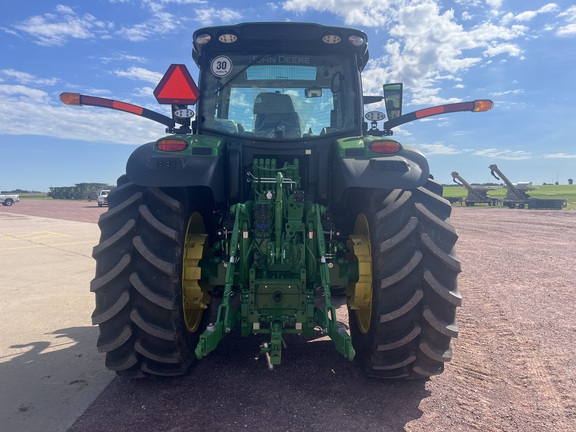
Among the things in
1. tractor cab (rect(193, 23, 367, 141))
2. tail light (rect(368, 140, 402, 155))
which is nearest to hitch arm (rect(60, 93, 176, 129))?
tractor cab (rect(193, 23, 367, 141))

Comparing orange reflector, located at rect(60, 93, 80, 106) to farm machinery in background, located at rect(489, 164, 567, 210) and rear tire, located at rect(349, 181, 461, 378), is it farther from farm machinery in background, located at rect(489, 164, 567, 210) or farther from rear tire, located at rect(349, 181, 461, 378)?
farm machinery in background, located at rect(489, 164, 567, 210)

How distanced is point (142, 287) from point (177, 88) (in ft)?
5.88

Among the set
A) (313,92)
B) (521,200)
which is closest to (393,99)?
(313,92)

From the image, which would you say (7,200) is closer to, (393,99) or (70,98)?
(70,98)

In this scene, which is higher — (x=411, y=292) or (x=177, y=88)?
(x=177, y=88)

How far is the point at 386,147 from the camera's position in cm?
324

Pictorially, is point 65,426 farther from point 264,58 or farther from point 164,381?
point 264,58

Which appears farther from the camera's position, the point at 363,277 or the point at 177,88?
the point at 177,88

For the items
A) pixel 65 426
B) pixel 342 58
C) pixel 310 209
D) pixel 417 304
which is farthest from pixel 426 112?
pixel 65 426

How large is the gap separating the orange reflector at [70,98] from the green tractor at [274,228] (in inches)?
1.2

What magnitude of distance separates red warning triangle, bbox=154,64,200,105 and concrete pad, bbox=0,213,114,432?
2.41 meters

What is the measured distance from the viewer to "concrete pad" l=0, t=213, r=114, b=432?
2.91 m

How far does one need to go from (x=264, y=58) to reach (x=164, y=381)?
9.60 ft

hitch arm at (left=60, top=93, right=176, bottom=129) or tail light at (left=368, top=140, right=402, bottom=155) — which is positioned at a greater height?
hitch arm at (left=60, top=93, right=176, bottom=129)
